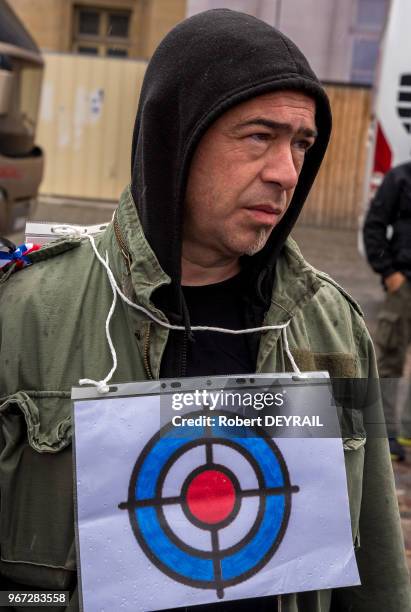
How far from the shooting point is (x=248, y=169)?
2043mm

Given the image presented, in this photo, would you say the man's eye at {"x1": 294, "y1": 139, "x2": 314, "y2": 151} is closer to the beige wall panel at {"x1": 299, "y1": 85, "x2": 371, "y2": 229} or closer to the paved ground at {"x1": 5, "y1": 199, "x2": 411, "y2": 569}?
the paved ground at {"x1": 5, "y1": 199, "x2": 411, "y2": 569}

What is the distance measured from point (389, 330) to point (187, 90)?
14.4 ft

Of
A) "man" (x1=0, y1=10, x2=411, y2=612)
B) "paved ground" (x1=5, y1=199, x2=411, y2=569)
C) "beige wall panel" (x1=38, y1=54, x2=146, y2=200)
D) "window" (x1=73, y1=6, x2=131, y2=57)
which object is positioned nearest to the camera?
"man" (x1=0, y1=10, x2=411, y2=612)

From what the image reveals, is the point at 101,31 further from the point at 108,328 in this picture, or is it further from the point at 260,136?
the point at 108,328

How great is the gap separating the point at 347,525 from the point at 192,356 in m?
0.45

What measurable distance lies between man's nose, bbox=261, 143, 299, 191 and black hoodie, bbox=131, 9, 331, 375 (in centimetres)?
A: 12

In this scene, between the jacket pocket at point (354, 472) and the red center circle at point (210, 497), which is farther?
the jacket pocket at point (354, 472)

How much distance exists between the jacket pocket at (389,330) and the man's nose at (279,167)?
14.1ft

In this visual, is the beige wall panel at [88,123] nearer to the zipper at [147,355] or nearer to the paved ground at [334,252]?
the paved ground at [334,252]

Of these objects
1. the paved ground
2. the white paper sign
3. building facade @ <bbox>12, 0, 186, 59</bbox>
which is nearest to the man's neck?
the white paper sign

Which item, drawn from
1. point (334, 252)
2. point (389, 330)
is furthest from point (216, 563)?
point (334, 252)

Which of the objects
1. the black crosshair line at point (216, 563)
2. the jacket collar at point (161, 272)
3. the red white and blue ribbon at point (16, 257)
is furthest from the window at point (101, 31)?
the black crosshair line at point (216, 563)

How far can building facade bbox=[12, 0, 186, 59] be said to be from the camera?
19.5 m

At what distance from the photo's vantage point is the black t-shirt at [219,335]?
2.09 meters
